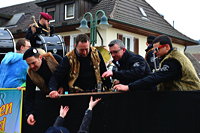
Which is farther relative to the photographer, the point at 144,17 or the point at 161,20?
the point at 161,20

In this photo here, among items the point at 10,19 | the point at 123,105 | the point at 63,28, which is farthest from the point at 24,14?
the point at 123,105

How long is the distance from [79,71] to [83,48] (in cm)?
39

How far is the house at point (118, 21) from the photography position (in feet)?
70.2

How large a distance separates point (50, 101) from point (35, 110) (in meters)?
0.40

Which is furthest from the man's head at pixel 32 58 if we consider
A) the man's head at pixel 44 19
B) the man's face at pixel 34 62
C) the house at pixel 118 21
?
the house at pixel 118 21

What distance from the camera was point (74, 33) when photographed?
73.7ft

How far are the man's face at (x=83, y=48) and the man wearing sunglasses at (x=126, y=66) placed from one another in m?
0.35

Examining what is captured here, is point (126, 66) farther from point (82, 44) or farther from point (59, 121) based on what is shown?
point (59, 121)

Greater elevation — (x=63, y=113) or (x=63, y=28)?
(x=63, y=28)

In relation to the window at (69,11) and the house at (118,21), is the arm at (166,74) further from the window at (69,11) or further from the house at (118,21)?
the window at (69,11)

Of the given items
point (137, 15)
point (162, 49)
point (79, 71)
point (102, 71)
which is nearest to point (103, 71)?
point (102, 71)

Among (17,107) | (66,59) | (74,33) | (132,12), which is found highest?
(132,12)

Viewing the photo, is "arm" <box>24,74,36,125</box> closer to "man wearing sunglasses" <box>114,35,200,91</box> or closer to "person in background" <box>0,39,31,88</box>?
"person in background" <box>0,39,31,88</box>

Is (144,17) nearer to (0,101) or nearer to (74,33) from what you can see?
(74,33)
